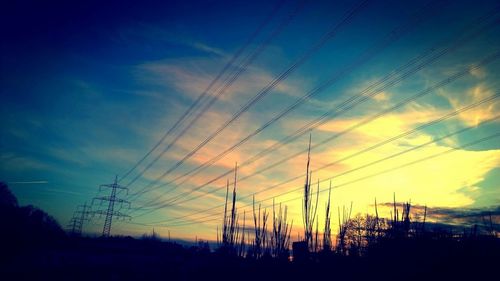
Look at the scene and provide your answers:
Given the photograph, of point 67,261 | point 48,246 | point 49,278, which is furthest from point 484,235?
point 48,246

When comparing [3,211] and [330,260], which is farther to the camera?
[3,211]

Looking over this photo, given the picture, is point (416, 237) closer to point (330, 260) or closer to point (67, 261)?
point (330, 260)

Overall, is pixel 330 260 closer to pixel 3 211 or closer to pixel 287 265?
pixel 287 265

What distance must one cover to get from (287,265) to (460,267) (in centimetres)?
516

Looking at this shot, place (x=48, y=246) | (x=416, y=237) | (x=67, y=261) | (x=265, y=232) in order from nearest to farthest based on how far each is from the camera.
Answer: (x=416, y=237) < (x=265, y=232) < (x=67, y=261) < (x=48, y=246)

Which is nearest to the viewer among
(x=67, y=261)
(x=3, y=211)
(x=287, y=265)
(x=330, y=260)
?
(x=330, y=260)

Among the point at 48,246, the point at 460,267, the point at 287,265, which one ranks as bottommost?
the point at 48,246

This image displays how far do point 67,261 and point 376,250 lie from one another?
79.5 feet

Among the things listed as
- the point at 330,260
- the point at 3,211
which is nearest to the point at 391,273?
the point at 330,260

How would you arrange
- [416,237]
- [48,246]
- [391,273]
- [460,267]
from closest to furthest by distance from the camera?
[460,267]
[391,273]
[416,237]
[48,246]

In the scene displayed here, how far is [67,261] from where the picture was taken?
22.1 meters

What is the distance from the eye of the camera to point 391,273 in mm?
7219

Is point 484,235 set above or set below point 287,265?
above

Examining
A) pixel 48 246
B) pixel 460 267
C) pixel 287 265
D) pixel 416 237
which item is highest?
pixel 416 237
